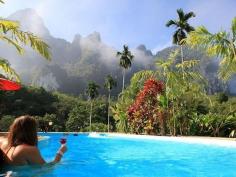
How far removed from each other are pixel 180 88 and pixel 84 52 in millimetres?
138802

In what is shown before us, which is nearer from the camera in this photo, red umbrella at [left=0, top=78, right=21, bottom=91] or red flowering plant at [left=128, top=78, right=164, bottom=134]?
red umbrella at [left=0, top=78, right=21, bottom=91]

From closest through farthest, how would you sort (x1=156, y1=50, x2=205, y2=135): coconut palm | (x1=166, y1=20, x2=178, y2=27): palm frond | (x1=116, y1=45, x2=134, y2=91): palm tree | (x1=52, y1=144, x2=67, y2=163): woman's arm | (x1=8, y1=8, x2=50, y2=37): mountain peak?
(x1=52, y1=144, x2=67, y2=163): woman's arm
(x1=156, y1=50, x2=205, y2=135): coconut palm
(x1=166, y1=20, x2=178, y2=27): palm frond
(x1=116, y1=45, x2=134, y2=91): palm tree
(x1=8, y1=8, x2=50, y2=37): mountain peak

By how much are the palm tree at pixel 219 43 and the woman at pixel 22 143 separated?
12322 millimetres

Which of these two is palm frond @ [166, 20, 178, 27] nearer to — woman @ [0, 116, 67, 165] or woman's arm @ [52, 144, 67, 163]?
woman's arm @ [52, 144, 67, 163]

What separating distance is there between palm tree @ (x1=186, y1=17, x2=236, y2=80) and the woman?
40.4 ft

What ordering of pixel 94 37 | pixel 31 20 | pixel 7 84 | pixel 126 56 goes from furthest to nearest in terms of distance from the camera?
1. pixel 94 37
2. pixel 31 20
3. pixel 126 56
4. pixel 7 84

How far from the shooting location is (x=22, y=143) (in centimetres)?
458

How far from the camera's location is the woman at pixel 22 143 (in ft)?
14.7

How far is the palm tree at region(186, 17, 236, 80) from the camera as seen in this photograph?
15961 millimetres

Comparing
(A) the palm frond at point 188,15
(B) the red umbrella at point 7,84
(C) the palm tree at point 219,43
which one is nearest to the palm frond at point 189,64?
(A) the palm frond at point 188,15

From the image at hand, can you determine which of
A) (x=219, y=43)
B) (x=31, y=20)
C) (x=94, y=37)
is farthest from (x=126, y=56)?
(x=31, y=20)

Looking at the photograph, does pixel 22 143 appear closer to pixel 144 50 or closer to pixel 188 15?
pixel 188 15

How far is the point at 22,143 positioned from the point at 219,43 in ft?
42.7

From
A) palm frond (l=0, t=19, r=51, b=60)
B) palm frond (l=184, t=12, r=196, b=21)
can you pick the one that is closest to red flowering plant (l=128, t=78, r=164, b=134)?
palm frond (l=184, t=12, r=196, b=21)
